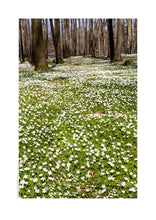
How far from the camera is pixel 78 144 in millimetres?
4520

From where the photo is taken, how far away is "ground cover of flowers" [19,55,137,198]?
139 inches

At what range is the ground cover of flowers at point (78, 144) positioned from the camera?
3.52m

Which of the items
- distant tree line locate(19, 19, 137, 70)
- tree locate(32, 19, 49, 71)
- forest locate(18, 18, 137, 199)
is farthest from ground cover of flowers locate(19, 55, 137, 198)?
distant tree line locate(19, 19, 137, 70)

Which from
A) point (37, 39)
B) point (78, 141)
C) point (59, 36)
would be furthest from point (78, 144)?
point (59, 36)

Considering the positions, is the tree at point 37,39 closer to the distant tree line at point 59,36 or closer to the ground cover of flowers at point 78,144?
the distant tree line at point 59,36

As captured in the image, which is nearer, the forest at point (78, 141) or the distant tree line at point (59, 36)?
the forest at point (78, 141)

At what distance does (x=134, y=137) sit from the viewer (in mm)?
4590

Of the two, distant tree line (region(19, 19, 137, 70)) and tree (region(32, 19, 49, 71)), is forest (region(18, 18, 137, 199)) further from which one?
distant tree line (region(19, 19, 137, 70))

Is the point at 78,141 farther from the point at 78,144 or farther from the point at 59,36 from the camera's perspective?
the point at 59,36

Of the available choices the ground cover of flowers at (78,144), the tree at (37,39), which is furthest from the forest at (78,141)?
the tree at (37,39)

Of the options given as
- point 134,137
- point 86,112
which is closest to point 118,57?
point 86,112
